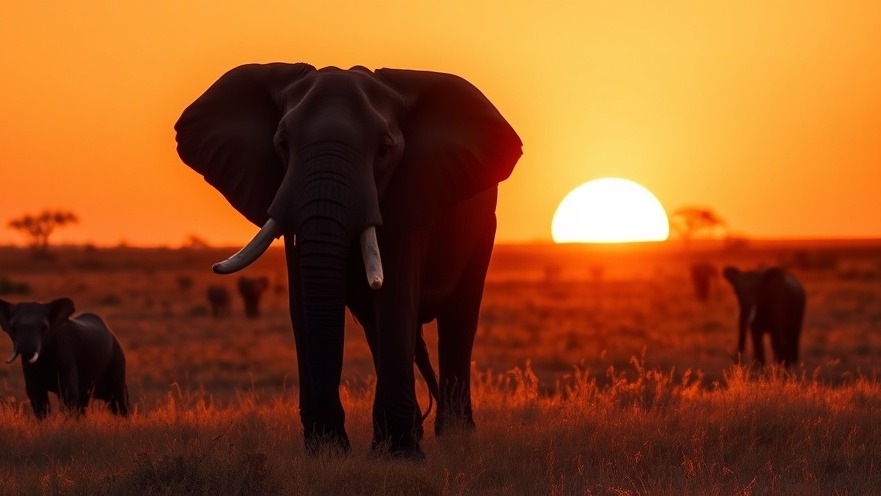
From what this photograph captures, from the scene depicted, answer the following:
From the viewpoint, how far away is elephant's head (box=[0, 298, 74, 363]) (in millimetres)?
12922

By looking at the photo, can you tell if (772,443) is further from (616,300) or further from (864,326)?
(616,300)

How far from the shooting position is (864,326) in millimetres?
31703

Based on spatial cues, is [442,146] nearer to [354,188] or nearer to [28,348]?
[354,188]

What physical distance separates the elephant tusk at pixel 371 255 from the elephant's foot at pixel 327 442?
115cm

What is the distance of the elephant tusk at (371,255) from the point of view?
28.8 ft

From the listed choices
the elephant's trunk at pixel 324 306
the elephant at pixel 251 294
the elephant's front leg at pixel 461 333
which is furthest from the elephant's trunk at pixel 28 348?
the elephant at pixel 251 294

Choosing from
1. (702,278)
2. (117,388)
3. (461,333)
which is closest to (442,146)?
(461,333)

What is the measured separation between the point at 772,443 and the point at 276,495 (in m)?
3.84

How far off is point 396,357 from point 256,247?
1190 millimetres

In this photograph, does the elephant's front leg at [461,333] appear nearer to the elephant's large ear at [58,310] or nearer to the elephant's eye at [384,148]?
the elephant's eye at [384,148]

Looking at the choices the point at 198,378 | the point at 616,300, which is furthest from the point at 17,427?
the point at 616,300

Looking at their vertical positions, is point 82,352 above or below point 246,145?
below

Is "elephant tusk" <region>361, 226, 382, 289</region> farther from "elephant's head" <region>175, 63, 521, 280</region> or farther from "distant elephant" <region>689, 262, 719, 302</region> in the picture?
"distant elephant" <region>689, 262, 719, 302</region>

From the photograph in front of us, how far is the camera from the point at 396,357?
9.42 meters
